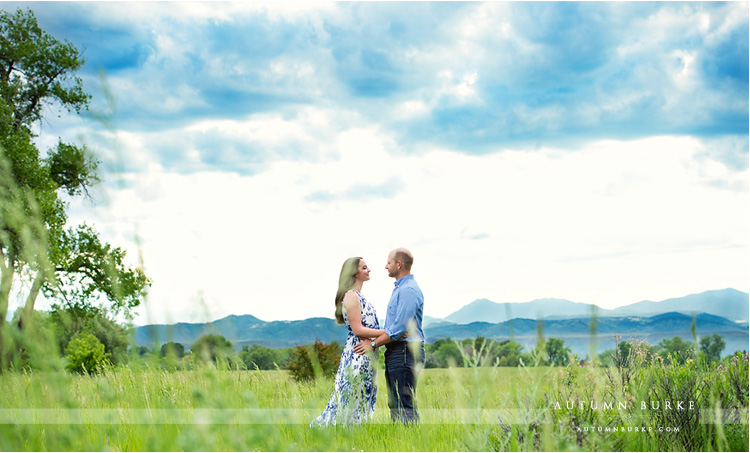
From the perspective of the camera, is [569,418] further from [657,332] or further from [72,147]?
[72,147]

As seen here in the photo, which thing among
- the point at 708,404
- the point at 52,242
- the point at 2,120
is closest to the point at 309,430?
the point at 708,404

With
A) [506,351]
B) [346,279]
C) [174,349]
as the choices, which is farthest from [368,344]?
[174,349]

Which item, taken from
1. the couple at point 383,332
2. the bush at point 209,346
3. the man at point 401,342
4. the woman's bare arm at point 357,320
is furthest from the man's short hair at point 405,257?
the bush at point 209,346

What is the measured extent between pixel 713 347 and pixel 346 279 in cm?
480

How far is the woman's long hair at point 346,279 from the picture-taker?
602 centimetres

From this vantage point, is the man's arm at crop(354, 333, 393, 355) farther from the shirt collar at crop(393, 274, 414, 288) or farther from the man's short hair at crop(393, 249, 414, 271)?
the man's short hair at crop(393, 249, 414, 271)

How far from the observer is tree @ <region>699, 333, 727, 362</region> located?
6.28m

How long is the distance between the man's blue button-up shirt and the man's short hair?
137 mm

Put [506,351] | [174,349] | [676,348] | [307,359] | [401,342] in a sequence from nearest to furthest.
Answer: [174,349], [506,351], [401,342], [676,348], [307,359]

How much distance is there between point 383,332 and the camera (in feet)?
19.1

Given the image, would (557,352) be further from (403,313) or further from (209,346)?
(403,313)

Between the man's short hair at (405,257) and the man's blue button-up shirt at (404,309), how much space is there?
14 cm

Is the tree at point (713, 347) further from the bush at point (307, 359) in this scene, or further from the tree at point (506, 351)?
the bush at point (307, 359)

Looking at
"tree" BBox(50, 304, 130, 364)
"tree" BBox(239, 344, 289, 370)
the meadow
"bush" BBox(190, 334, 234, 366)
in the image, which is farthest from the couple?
"bush" BBox(190, 334, 234, 366)
